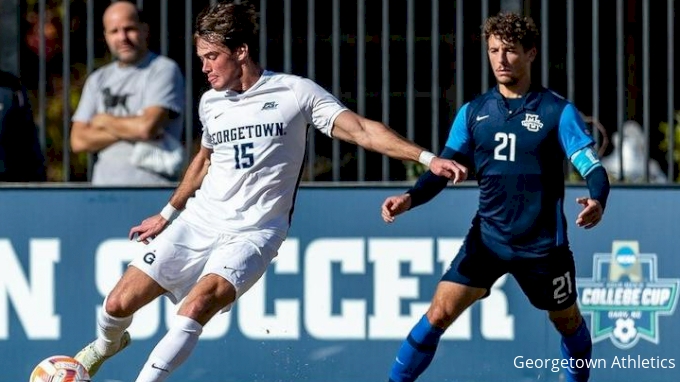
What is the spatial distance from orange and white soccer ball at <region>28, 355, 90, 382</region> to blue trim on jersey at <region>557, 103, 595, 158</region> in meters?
2.68

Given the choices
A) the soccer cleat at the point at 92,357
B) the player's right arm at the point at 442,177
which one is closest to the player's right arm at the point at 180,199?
the soccer cleat at the point at 92,357

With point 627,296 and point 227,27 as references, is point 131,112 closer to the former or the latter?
point 227,27

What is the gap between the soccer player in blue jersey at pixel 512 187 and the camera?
321 inches

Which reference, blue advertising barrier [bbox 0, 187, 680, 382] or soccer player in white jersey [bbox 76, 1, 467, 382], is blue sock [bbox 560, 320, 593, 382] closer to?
blue advertising barrier [bbox 0, 187, 680, 382]

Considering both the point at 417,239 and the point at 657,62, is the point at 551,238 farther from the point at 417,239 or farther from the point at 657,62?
the point at 657,62

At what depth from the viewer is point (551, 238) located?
8273 millimetres

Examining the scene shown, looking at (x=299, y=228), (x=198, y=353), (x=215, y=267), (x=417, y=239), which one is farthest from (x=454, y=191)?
(x=215, y=267)

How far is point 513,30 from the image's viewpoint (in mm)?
Answer: 8148

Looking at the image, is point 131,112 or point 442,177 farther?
point 131,112

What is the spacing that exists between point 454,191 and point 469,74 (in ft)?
2.94

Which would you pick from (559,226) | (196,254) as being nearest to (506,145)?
(559,226)

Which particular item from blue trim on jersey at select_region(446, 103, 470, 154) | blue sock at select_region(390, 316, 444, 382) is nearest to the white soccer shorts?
blue sock at select_region(390, 316, 444, 382)

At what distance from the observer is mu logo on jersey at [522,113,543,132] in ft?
26.7

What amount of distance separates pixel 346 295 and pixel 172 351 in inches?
92.3
